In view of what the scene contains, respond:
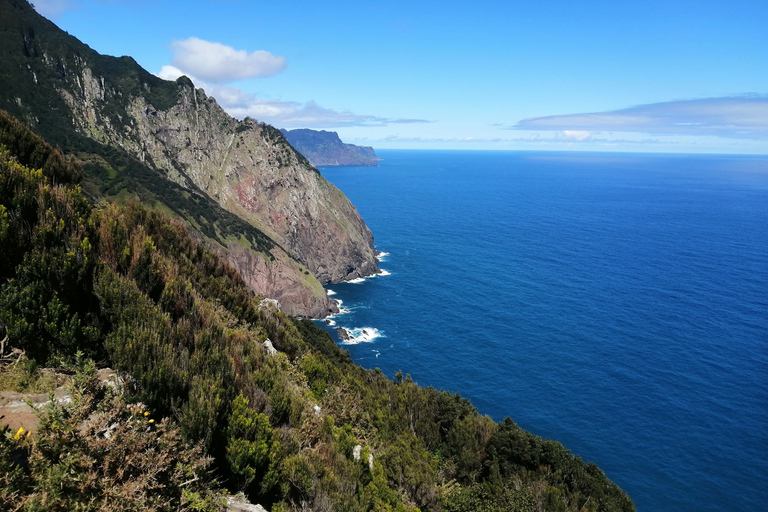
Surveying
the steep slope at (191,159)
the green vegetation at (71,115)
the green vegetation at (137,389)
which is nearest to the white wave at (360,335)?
the steep slope at (191,159)

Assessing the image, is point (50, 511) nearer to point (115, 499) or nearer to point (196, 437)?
point (115, 499)

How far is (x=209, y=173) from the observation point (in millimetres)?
140875

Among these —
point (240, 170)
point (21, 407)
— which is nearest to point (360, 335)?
Answer: point (240, 170)

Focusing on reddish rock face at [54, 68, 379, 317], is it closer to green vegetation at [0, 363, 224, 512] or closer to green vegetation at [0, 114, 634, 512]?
green vegetation at [0, 114, 634, 512]

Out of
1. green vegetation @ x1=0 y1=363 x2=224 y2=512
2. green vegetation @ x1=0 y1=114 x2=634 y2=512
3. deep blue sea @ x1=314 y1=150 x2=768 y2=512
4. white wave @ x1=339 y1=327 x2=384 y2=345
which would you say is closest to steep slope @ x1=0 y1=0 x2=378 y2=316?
white wave @ x1=339 y1=327 x2=384 y2=345

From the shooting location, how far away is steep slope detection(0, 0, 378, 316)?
348 ft

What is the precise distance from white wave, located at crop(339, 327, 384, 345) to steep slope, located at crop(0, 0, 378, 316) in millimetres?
15097

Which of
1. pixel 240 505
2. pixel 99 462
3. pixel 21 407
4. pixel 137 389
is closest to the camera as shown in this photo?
pixel 99 462

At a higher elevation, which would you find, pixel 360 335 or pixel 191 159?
pixel 191 159

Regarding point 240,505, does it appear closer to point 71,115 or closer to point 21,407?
point 21,407

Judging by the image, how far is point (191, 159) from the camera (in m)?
141

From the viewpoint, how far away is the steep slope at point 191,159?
10612 centimetres

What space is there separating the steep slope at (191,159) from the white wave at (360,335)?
15.1m

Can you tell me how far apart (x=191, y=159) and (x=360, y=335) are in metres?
91.6
